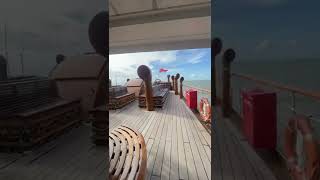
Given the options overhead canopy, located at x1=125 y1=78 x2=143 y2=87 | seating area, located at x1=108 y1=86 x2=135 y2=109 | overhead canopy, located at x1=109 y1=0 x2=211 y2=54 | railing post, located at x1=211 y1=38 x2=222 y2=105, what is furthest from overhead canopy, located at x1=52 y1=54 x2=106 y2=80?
overhead canopy, located at x1=125 y1=78 x2=143 y2=87

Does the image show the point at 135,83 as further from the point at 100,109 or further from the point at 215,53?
the point at 215,53

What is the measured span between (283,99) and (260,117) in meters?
0.09

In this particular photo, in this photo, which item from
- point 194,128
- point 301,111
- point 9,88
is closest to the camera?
point 301,111

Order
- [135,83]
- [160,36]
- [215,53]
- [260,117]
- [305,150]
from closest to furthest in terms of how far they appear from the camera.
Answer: [305,150]
[260,117]
[215,53]
[160,36]
[135,83]

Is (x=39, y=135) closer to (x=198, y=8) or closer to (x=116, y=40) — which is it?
(x=116, y=40)

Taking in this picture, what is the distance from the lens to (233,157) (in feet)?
2.64

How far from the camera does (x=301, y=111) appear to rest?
607 mm

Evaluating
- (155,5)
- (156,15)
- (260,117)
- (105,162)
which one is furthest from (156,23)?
(260,117)

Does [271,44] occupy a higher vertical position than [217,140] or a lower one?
higher

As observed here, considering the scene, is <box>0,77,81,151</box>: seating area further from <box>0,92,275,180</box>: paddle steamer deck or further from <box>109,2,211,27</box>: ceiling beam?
<box>109,2,211,27</box>: ceiling beam

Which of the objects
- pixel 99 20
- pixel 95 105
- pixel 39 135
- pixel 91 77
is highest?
pixel 99 20

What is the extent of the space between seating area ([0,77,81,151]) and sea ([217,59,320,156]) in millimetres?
716

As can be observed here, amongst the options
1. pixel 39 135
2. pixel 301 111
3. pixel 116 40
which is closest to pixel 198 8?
pixel 116 40

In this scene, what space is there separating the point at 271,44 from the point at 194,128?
1.79 metres
